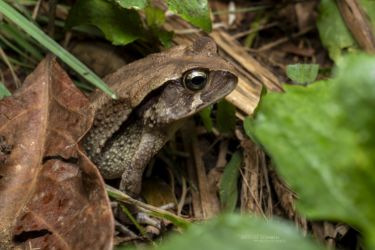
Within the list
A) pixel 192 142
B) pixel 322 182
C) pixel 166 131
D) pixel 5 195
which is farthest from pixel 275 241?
pixel 192 142

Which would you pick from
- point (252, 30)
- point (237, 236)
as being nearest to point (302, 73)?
point (252, 30)

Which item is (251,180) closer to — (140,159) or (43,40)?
(140,159)

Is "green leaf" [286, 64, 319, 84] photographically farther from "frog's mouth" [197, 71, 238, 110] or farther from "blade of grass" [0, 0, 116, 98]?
"blade of grass" [0, 0, 116, 98]

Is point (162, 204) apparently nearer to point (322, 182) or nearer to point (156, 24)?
point (156, 24)

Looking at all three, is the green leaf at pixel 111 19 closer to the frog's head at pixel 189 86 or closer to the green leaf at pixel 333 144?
the frog's head at pixel 189 86

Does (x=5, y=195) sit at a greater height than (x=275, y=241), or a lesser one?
lesser

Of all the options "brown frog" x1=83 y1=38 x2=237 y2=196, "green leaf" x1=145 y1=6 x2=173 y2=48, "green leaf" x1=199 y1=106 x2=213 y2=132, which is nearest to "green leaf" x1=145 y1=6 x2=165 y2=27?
"green leaf" x1=145 y1=6 x2=173 y2=48
